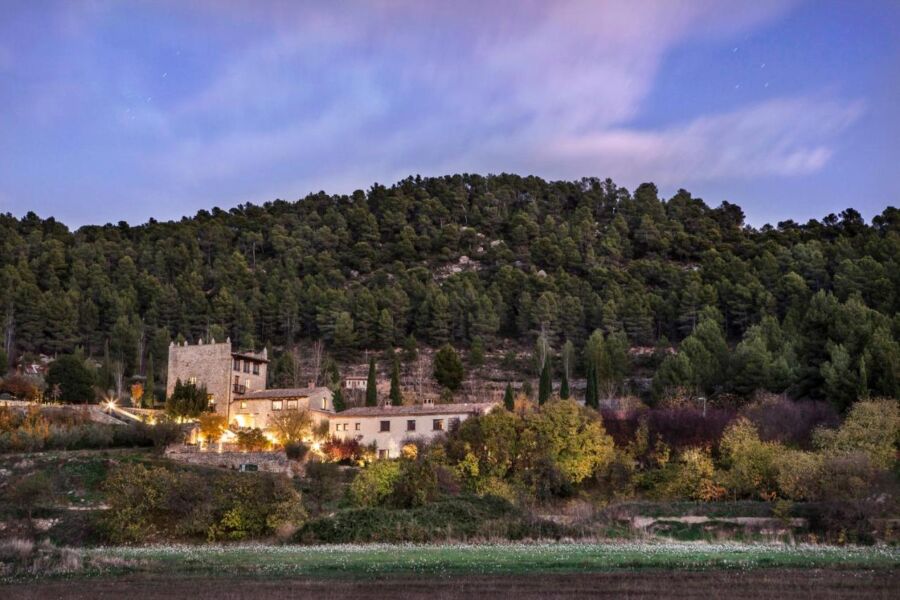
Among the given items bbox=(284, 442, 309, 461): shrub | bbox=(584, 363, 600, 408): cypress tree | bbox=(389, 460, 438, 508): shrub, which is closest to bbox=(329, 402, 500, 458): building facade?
bbox=(584, 363, 600, 408): cypress tree

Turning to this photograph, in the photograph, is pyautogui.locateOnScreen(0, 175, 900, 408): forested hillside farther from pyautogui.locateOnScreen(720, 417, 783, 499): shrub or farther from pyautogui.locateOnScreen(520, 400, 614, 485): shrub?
pyautogui.locateOnScreen(520, 400, 614, 485): shrub

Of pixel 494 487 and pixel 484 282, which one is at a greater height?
pixel 484 282

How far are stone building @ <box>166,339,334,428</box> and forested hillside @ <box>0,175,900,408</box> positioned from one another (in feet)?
30.5

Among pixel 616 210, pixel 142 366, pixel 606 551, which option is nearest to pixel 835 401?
pixel 606 551

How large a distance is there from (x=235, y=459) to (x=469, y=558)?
3320 cm

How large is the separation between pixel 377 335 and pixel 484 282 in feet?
85.6

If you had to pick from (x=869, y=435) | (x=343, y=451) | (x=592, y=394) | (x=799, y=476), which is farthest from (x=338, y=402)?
(x=799, y=476)

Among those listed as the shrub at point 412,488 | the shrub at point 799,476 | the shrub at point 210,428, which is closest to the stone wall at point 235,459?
the shrub at point 210,428

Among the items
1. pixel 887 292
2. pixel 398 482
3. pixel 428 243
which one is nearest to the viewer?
pixel 398 482

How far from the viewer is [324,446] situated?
68875mm

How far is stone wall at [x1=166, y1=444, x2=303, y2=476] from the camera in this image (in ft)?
196

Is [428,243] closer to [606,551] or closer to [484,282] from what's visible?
[484,282]

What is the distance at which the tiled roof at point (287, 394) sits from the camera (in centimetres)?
7767

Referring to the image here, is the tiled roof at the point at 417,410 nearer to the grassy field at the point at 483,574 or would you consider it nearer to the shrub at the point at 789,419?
the shrub at the point at 789,419
